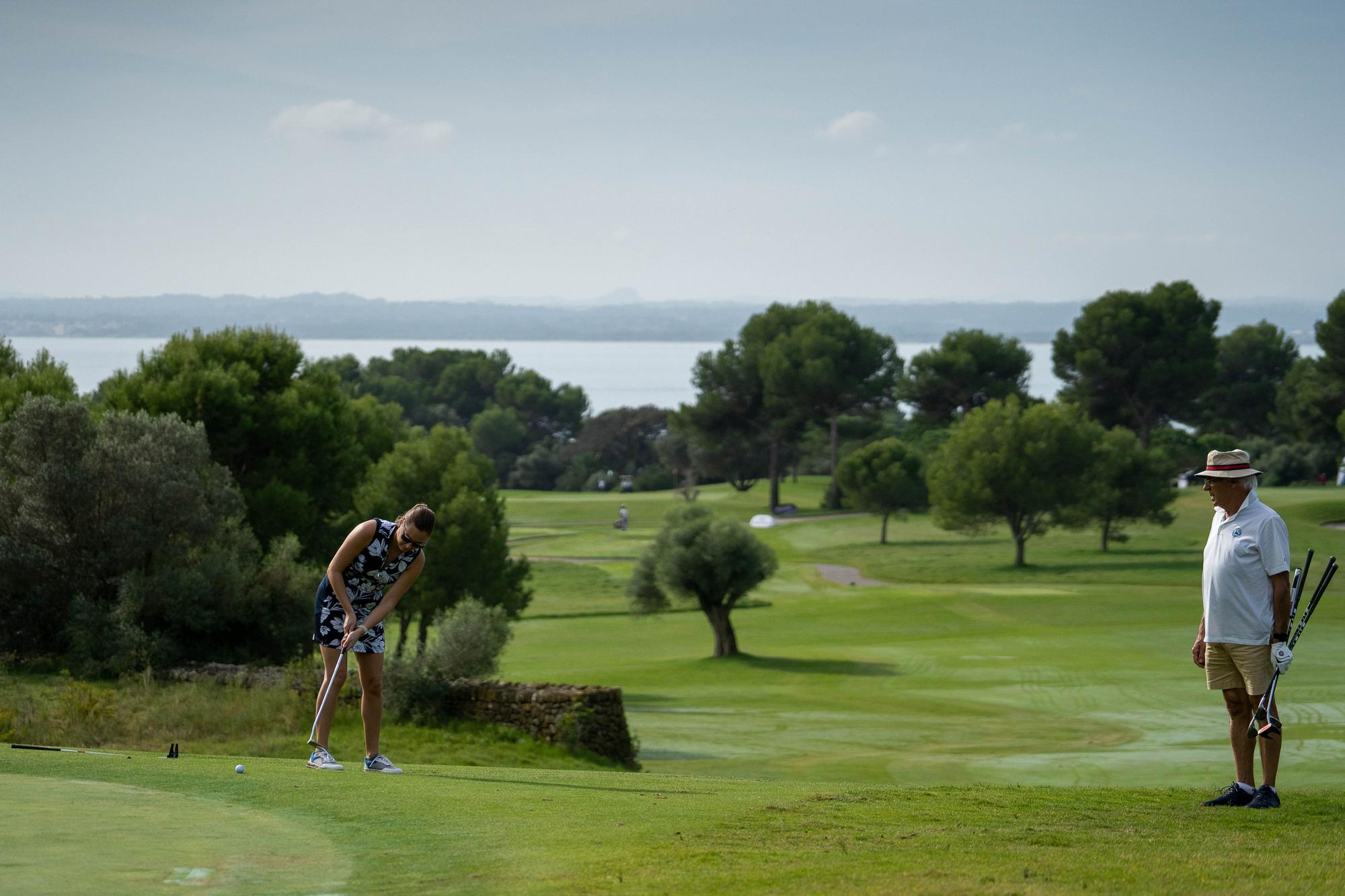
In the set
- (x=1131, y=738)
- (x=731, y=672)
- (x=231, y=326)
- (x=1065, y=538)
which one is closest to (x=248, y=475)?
(x=231, y=326)

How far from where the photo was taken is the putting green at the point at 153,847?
547cm

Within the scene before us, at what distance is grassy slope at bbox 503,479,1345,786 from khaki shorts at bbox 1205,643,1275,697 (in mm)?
10065

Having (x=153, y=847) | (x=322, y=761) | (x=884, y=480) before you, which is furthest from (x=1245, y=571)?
(x=884, y=480)

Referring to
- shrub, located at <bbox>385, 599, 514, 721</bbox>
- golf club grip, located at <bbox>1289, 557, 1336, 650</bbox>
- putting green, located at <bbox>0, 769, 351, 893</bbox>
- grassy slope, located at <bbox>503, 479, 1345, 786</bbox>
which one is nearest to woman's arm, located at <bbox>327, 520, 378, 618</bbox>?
putting green, located at <bbox>0, 769, 351, 893</bbox>

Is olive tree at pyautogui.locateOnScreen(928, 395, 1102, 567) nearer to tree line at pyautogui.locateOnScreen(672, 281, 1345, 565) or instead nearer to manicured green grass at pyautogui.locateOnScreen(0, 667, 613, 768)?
tree line at pyautogui.locateOnScreen(672, 281, 1345, 565)

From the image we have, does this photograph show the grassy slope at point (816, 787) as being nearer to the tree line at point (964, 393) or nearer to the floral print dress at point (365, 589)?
the floral print dress at point (365, 589)

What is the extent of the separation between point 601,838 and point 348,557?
10.4 feet

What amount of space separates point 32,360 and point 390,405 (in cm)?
1922

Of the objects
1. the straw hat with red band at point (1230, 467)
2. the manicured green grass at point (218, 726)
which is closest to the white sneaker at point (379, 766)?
the manicured green grass at point (218, 726)

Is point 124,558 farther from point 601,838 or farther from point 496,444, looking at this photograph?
→ point 496,444

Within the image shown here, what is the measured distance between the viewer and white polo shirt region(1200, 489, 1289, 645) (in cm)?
791

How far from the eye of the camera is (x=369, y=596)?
9.45 meters

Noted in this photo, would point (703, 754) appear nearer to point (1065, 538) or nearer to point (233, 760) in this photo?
point (233, 760)

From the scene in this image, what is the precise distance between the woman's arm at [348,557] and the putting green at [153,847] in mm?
1817
